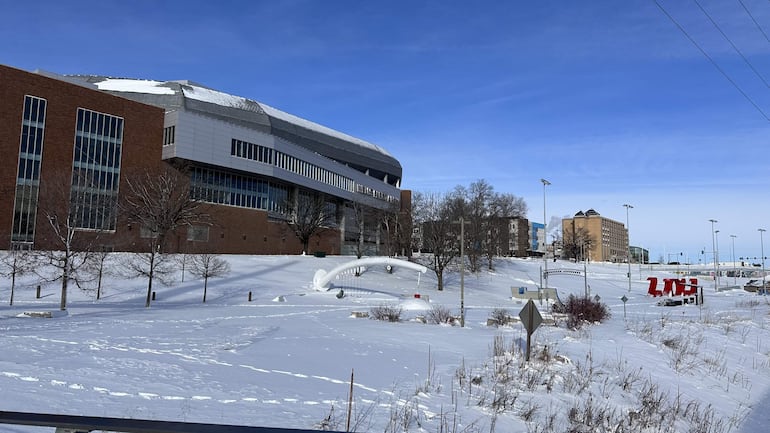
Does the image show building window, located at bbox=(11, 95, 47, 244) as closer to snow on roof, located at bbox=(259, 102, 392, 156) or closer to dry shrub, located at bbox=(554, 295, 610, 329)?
snow on roof, located at bbox=(259, 102, 392, 156)

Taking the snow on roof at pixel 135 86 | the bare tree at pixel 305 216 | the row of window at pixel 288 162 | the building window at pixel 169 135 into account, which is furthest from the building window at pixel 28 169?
the bare tree at pixel 305 216

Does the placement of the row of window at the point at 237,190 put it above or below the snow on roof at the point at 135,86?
below

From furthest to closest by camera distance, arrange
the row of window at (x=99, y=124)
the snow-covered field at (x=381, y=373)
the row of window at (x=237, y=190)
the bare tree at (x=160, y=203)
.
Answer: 1. the row of window at (x=237, y=190)
2. the row of window at (x=99, y=124)
3. the bare tree at (x=160, y=203)
4. the snow-covered field at (x=381, y=373)

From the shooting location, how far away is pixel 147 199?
53.4 meters

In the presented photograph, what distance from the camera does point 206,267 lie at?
119 ft

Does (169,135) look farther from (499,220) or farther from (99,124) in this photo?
(499,220)

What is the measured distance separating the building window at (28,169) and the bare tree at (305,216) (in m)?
30.3

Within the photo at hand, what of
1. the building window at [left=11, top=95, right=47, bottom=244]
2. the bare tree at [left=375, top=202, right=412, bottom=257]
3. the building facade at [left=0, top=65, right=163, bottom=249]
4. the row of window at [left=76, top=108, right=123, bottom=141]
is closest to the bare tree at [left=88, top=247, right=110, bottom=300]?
the building facade at [left=0, top=65, right=163, bottom=249]

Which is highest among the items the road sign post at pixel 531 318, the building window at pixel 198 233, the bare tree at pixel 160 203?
the bare tree at pixel 160 203

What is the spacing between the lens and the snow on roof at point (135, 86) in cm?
6869

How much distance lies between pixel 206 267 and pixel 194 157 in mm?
27656

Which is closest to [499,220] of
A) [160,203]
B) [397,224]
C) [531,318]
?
[397,224]

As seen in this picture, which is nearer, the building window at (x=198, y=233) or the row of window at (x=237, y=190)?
the building window at (x=198, y=233)

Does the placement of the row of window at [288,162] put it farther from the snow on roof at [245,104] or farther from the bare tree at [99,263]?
the bare tree at [99,263]
